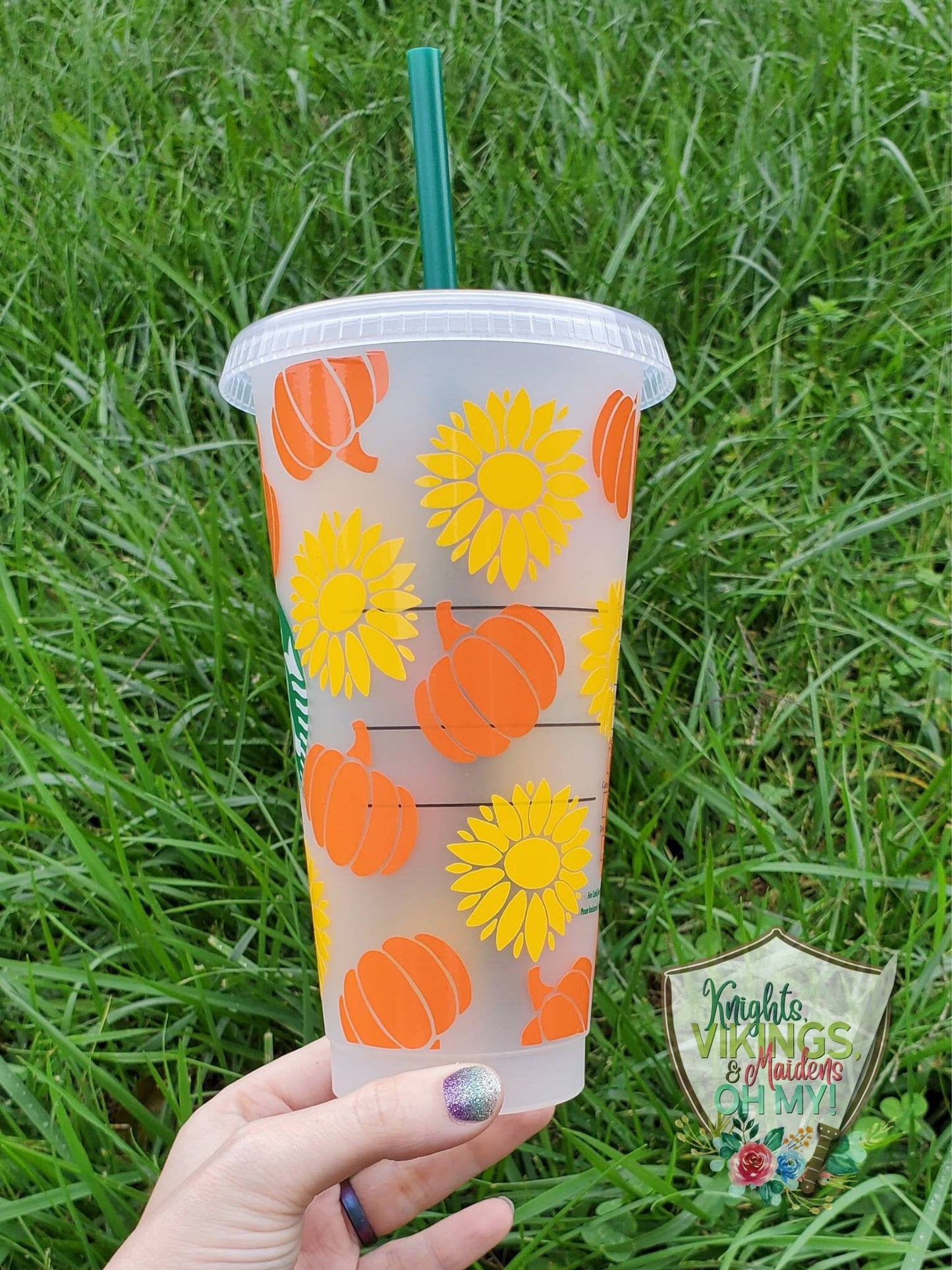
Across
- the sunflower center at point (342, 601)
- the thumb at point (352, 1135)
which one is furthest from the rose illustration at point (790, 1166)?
the sunflower center at point (342, 601)

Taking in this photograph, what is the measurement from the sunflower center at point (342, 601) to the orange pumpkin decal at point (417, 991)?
0.70 feet

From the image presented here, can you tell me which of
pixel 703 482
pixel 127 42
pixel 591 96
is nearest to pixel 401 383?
pixel 703 482

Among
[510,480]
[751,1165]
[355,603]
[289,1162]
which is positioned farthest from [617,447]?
[751,1165]

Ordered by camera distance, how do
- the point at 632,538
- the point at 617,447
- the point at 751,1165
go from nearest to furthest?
1. the point at 617,447
2. the point at 751,1165
3. the point at 632,538

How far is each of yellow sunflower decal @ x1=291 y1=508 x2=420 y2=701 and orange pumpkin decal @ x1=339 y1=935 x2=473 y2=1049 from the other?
0.17 meters

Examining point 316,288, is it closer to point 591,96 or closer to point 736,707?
point 591,96

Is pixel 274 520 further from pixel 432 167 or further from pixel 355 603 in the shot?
pixel 432 167

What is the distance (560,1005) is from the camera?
0.70 meters

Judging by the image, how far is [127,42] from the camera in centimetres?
145

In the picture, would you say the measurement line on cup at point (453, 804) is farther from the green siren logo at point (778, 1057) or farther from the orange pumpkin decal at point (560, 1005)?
the green siren logo at point (778, 1057)

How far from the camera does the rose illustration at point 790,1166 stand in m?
0.86

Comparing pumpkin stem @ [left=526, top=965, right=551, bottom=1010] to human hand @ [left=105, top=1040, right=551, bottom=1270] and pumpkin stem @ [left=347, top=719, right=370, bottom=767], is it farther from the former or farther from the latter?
pumpkin stem @ [left=347, top=719, right=370, bottom=767]

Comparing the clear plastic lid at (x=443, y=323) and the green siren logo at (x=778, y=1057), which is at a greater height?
the clear plastic lid at (x=443, y=323)

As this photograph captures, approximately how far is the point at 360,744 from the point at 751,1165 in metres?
0.52
